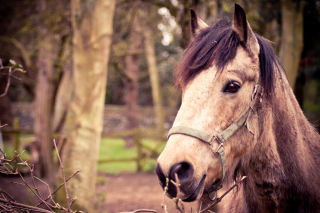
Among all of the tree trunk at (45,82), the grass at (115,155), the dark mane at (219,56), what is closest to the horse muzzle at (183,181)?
the dark mane at (219,56)

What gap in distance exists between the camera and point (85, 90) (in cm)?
429

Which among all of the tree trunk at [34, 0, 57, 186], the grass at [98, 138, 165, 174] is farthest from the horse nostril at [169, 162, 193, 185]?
the grass at [98, 138, 165, 174]

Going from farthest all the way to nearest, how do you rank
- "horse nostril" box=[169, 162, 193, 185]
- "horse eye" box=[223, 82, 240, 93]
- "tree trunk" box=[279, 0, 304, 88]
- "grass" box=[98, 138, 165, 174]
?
"grass" box=[98, 138, 165, 174]
"tree trunk" box=[279, 0, 304, 88]
"horse eye" box=[223, 82, 240, 93]
"horse nostril" box=[169, 162, 193, 185]

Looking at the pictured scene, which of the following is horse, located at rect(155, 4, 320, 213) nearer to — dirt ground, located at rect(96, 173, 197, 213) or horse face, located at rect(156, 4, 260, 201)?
horse face, located at rect(156, 4, 260, 201)

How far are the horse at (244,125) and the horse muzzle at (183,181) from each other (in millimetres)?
29

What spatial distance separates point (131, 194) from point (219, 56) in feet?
24.0

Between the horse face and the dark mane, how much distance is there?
0.16ft

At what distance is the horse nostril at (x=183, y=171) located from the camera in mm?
1704

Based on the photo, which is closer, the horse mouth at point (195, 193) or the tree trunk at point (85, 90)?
the horse mouth at point (195, 193)

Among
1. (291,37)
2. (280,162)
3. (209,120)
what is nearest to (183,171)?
(209,120)

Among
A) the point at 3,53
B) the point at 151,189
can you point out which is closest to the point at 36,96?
the point at 3,53

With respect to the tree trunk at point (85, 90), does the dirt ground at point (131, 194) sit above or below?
below

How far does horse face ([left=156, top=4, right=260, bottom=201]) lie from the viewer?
1752 mm

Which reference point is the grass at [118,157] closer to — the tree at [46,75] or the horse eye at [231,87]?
the tree at [46,75]
